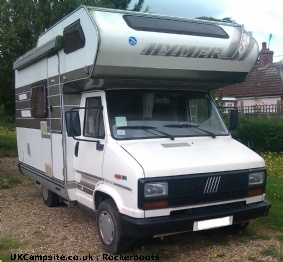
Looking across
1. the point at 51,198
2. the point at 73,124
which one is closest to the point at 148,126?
the point at 73,124

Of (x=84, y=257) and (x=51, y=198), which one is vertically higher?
(x=51, y=198)

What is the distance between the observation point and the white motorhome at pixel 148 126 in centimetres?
473

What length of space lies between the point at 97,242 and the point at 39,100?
2977 millimetres

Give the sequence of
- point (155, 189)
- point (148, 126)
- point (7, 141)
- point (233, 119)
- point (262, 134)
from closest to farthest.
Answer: point (155, 189) < point (148, 126) < point (233, 119) < point (262, 134) < point (7, 141)

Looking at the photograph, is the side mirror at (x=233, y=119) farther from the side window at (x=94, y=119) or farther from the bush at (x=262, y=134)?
the bush at (x=262, y=134)

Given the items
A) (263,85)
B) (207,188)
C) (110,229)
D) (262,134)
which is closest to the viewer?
(207,188)

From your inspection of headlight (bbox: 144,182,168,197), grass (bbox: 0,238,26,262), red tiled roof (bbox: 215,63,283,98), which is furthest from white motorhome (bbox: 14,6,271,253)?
red tiled roof (bbox: 215,63,283,98)

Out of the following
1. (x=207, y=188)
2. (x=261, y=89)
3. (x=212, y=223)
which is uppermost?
(x=261, y=89)

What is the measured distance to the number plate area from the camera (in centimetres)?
483

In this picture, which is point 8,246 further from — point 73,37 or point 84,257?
point 73,37

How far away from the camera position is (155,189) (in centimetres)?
461

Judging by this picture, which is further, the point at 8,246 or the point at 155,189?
the point at 8,246

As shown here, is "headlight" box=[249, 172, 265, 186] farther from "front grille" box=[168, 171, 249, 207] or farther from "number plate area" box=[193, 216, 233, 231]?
"number plate area" box=[193, 216, 233, 231]

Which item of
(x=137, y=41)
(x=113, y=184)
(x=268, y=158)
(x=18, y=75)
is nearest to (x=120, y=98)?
(x=137, y=41)
